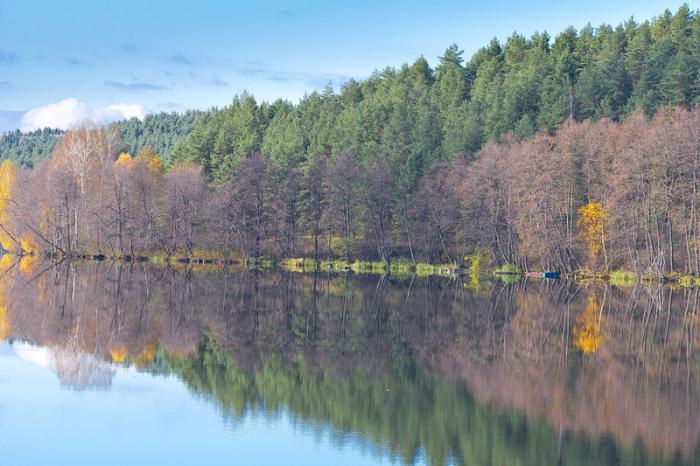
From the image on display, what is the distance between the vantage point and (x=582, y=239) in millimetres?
69938

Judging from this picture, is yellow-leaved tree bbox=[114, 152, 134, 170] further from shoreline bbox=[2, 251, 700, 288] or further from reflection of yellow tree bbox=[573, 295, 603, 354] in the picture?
reflection of yellow tree bbox=[573, 295, 603, 354]

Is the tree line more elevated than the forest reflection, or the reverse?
the tree line

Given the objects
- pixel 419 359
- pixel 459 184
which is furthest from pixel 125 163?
pixel 419 359

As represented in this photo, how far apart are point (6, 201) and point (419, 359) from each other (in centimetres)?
7735

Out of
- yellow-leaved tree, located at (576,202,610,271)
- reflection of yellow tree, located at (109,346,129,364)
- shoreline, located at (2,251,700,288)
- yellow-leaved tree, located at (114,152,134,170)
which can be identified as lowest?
reflection of yellow tree, located at (109,346,129,364)

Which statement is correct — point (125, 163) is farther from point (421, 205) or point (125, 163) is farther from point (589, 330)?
point (589, 330)

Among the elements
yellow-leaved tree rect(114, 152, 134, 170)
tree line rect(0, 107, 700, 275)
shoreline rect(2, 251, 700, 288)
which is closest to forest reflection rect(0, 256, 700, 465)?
tree line rect(0, 107, 700, 275)

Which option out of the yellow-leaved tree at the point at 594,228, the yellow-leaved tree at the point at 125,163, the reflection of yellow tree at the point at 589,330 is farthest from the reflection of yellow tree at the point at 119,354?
the yellow-leaved tree at the point at 125,163

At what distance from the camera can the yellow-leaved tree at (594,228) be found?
68075 mm

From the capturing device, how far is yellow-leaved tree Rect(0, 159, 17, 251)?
94.3 metres

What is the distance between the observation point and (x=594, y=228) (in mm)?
68500

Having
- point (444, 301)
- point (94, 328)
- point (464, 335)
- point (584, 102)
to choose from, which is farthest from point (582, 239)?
point (94, 328)

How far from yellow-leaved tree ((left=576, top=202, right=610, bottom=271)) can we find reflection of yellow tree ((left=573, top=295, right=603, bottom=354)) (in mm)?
25628

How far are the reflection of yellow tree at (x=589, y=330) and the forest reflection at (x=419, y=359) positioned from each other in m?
0.12
